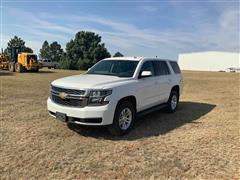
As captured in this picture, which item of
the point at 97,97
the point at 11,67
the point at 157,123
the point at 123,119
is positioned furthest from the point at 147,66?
the point at 11,67

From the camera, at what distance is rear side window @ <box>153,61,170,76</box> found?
839cm

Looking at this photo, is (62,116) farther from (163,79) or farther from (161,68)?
(161,68)

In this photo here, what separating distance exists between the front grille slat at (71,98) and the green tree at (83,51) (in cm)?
5138

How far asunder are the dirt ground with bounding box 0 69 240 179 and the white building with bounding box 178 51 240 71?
102155 millimetres

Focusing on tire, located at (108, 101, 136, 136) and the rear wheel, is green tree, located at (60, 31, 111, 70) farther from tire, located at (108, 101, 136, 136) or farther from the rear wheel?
tire, located at (108, 101, 136, 136)

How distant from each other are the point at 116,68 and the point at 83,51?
54.0m

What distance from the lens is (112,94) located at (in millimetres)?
6203

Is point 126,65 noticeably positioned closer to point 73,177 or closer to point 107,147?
point 107,147

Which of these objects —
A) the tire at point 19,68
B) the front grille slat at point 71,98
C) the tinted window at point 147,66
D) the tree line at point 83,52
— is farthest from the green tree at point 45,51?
the front grille slat at point 71,98

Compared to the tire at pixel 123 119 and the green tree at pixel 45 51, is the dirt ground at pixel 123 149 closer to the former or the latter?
the tire at pixel 123 119

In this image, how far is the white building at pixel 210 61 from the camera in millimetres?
106125

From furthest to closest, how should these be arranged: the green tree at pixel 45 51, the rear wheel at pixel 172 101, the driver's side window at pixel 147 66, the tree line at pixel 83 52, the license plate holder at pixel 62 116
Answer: the green tree at pixel 45 51
the tree line at pixel 83 52
the rear wheel at pixel 172 101
the driver's side window at pixel 147 66
the license plate holder at pixel 62 116

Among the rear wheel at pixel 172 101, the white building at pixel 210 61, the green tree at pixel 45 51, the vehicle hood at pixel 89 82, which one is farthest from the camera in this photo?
the green tree at pixel 45 51

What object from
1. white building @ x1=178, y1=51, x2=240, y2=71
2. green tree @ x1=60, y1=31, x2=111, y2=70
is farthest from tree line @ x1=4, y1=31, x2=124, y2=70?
white building @ x1=178, y1=51, x2=240, y2=71
